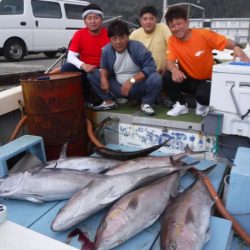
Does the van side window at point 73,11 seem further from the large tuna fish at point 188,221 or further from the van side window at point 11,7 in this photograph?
the large tuna fish at point 188,221

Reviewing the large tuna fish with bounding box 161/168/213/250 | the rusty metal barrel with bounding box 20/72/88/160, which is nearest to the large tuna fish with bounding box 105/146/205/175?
the large tuna fish with bounding box 161/168/213/250

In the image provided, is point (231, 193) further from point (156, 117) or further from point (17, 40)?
point (17, 40)

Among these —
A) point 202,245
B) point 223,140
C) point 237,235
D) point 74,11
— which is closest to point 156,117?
point 223,140

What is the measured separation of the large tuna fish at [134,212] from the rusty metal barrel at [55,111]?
163 centimetres

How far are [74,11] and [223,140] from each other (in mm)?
12164

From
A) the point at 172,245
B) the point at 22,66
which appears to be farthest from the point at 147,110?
the point at 22,66

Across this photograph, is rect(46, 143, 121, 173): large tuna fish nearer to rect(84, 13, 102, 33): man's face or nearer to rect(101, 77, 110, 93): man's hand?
rect(101, 77, 110, 93): man's hand

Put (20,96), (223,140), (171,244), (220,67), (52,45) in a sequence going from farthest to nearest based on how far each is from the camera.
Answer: (52,45)
(20,96)
(223,140)
(220,67)
(171,244)

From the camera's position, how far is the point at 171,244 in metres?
1.85

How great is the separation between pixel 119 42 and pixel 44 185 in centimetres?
203

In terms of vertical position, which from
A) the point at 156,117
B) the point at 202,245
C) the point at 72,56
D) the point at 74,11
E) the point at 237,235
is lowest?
the point at 237,235

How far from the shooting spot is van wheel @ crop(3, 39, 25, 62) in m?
12.2

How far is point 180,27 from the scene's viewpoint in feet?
12.0

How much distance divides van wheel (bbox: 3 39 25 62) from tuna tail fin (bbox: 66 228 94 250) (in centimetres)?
1152
